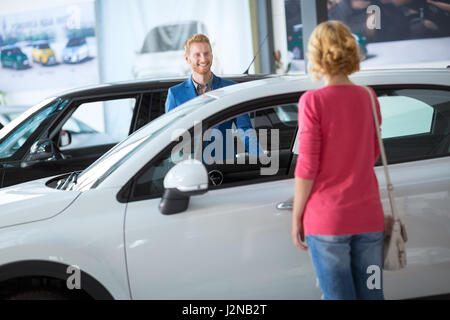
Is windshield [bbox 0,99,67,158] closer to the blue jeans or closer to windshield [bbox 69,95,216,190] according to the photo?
windshield [bbox 69,95,216,190]

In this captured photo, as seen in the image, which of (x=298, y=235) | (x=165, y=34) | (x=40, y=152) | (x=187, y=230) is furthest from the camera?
(x=165, y=34)

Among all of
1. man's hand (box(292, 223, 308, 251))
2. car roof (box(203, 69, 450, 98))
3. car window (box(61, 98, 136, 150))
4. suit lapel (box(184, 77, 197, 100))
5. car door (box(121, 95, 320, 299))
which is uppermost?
car roof (box(203, 69, 450, 98))

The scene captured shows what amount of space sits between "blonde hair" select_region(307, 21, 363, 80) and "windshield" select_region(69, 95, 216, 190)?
0.81 meters

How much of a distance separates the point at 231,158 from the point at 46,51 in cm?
1101

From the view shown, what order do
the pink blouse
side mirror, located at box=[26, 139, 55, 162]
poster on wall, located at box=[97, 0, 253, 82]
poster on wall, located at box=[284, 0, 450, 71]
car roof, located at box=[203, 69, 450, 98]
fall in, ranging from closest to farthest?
the pink blouse, car roof, located at box=[203, 69, 450, 98], side mirror, located at box=[26, 139, 55, 162], poster on wall, located at box=[284, 0, 450, 71], poster on wall, located at box=[97, 0, 253, 82]

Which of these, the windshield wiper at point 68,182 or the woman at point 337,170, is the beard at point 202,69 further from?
the woman at point 337,170

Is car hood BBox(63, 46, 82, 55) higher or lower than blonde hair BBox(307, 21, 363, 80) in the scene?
lower

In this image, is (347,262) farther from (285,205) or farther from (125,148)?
(125,148)

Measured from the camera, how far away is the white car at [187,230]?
2910 mm

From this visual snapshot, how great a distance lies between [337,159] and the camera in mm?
2473

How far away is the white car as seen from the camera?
9.55 feet

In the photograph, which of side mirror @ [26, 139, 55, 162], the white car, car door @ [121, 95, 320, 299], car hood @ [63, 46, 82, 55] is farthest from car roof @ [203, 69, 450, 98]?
car hood @ [63, 46, 82, 55]

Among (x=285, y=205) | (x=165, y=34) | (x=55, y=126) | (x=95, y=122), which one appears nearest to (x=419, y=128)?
(x=285, y=205)
